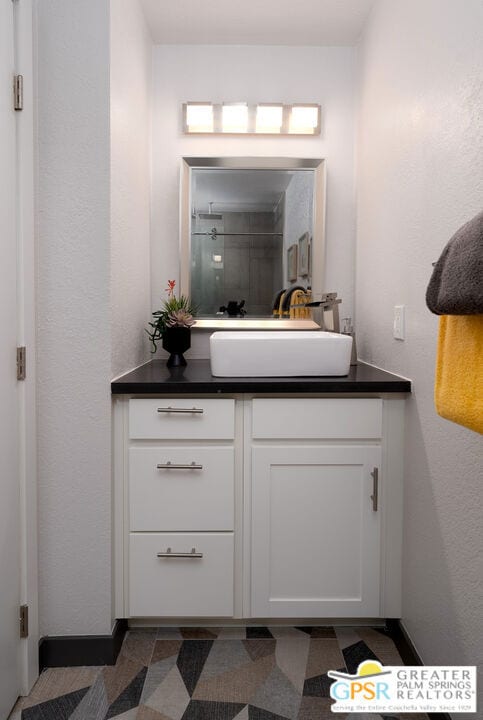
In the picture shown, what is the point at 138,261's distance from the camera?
2.04 meters

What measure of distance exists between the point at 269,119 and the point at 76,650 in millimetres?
2200

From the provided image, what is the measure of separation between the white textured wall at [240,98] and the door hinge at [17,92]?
933mm

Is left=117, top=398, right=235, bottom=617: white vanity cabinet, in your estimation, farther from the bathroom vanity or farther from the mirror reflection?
the mirror reflection

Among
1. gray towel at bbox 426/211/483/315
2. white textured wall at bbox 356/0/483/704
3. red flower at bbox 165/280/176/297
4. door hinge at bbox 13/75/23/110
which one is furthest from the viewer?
red flower at bbox 165/280/176/297

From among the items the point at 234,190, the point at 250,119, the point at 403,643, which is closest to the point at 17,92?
the point at 234,190

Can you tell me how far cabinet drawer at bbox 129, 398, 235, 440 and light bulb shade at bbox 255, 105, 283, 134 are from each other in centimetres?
134

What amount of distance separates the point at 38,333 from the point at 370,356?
4.22 ft

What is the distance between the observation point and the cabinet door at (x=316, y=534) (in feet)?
5.50

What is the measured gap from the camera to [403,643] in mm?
1639

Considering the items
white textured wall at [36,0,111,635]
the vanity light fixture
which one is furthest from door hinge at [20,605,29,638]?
the vanity light fixture

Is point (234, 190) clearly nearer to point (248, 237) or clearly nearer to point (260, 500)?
point (248, 237)

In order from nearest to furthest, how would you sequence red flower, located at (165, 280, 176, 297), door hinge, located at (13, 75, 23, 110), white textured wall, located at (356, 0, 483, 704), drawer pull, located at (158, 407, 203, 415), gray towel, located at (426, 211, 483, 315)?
gray towel, located at (426, 211, 483, 315), white textured wall, located at (356, 0, 483, 704), door hinge, located at (13, 75, 23, 110), drawer pull, located at (158, 407, 203, 415), red flower, located at (165, 280, 176, 297)

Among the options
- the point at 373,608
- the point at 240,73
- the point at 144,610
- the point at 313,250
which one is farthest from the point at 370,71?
the point at 144,610

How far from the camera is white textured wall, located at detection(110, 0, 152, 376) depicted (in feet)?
5.36
